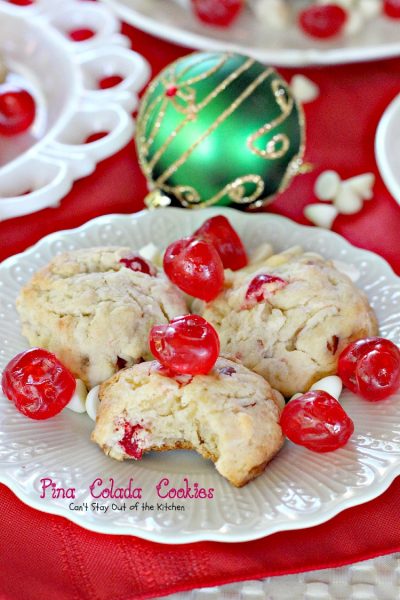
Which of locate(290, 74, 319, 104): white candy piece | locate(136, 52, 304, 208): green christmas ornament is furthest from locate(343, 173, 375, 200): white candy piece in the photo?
locate(290, 74, 319, 104): white candy piece

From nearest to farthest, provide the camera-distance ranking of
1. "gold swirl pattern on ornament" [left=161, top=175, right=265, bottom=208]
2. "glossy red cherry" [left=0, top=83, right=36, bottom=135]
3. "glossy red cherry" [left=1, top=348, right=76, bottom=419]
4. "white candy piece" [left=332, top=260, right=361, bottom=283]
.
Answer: "glossy red cherry" [left=1, top=348, right=76, bottom=419] < "white candy piece" [left=332, top=260, right=361, bottom=283] < "gold swirl pattern on ornament" [left=161, top=175, right=265, bottom=208] < "glossy red cherry" [left=0, top=83, right=36, bottom=135]

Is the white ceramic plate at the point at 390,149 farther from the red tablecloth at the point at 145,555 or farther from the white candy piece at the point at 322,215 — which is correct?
the red tablecloth at the point at 145,555

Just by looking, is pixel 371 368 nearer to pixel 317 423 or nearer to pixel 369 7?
pixel 317 423

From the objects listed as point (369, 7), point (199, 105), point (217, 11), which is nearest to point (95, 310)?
point (199, 105)

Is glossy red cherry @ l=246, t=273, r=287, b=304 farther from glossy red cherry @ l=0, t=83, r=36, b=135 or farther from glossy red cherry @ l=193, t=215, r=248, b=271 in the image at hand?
glossy red cherry @ l=0, t=83, r=36, b=135

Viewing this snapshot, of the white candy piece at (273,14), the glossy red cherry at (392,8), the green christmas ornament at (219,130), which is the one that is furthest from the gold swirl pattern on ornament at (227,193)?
the glossy red cherry at (392,8)

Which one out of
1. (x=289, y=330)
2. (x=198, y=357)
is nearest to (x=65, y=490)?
(x=198, y=357)
